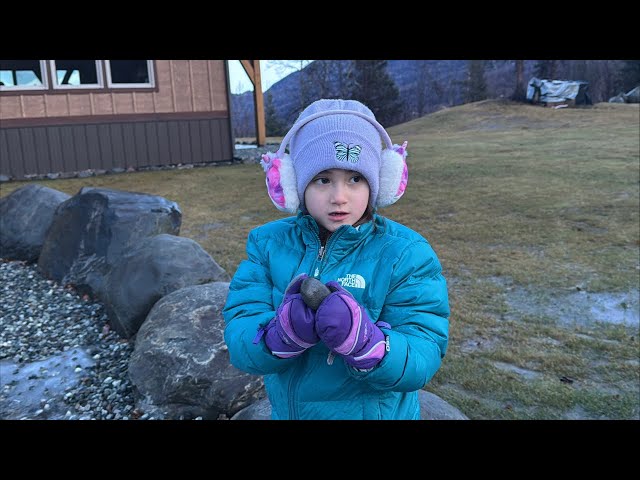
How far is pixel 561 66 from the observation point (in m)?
45.2

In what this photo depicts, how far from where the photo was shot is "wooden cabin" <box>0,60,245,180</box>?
1214 centimetres

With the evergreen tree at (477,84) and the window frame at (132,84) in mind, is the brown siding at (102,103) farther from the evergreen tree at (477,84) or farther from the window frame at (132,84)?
the evergreen tree at (477,84)

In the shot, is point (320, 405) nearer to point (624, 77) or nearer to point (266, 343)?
point (266, 343)

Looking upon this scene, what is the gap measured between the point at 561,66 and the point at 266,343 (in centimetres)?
5001

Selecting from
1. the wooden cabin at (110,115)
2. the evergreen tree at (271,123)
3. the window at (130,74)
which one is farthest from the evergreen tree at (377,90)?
the window at (130,74)

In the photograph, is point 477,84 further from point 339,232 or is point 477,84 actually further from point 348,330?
point 348,330

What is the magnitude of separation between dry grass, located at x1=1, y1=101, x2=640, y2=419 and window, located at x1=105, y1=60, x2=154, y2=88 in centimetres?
226

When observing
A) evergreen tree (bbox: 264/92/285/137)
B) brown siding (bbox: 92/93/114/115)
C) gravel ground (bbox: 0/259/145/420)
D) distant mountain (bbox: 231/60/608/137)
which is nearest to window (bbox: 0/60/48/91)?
brown siding (bbox: 92/93/114/115)

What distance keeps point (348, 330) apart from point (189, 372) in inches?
82.9

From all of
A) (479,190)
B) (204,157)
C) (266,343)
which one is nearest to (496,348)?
(266,343)

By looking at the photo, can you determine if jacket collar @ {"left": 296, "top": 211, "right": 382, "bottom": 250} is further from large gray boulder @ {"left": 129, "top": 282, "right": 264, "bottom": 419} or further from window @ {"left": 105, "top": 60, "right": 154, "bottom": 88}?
window @ {"left": 105, "top": 60, "right": 154, "bottom": 88}

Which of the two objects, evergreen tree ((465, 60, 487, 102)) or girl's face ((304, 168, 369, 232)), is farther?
evergreen tree ((465, 60, 487, 102))

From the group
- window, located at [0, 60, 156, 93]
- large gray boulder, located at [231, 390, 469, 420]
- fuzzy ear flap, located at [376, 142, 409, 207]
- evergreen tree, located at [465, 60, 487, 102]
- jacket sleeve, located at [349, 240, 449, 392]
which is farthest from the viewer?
evergreen tree, located at [465, 60, 487, 102]

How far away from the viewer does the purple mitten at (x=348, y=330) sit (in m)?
1.34
